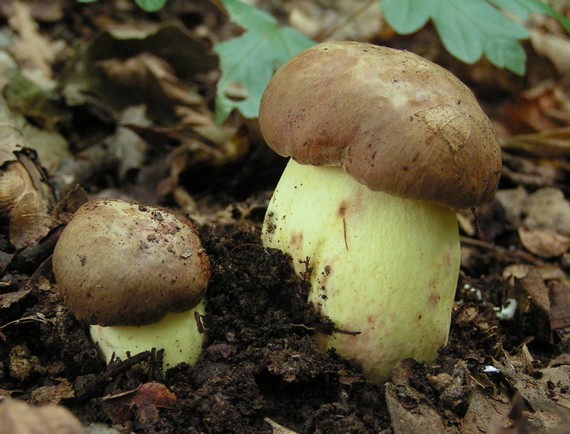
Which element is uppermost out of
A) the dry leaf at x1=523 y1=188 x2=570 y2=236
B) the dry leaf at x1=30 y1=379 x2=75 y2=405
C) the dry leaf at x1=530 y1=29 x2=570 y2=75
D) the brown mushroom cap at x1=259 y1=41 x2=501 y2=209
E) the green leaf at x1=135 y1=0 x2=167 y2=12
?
the brown mushroom cap at x1=259 y1=41 x2=501 y2=209

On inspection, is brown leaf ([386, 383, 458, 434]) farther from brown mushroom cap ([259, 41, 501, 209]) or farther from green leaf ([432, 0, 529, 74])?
green leaf ([432, 0, 529, 74])

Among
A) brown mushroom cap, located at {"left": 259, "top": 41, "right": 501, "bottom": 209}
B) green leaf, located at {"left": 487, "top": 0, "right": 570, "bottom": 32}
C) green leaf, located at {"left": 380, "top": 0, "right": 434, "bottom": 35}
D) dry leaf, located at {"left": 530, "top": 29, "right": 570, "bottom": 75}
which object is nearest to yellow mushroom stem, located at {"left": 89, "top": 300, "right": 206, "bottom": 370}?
brown mushroom cap, located at {"left": 259, "top": 41, "right": 501, "bottom": 209}

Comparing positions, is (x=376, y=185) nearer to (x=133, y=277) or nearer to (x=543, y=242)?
(x=133, y=277)

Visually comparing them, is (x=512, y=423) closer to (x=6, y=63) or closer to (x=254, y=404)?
(x=254, y=404)

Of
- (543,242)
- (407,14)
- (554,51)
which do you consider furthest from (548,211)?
(554,51)

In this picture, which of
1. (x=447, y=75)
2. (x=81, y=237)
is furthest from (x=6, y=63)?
(x=447, y=75)

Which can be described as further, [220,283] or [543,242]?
[543,242]

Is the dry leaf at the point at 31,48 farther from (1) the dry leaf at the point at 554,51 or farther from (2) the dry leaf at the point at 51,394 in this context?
(1) the dry leaf at the point at 554,51

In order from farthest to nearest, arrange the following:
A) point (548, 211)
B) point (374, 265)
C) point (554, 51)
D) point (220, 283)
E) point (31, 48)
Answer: point (554, 51) → point (31, 48) → point (548, 211) → point (220, 283) → point (374, 265)
